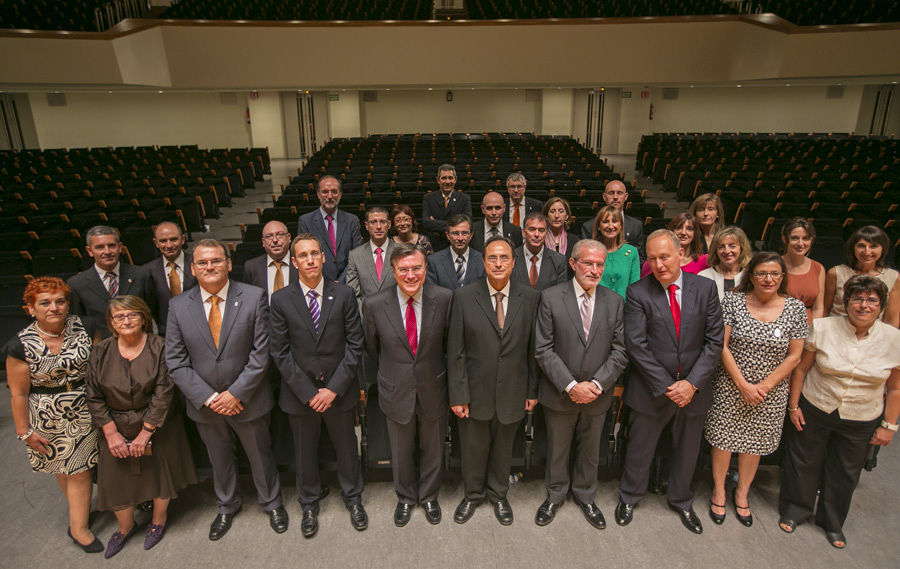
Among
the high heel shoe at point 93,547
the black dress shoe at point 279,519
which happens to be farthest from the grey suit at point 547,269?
the high heel shoe at point 93,547

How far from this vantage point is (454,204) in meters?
5.08

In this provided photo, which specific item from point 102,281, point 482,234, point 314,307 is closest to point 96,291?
point 102,281

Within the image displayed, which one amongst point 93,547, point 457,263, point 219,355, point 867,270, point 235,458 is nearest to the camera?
point 219,355

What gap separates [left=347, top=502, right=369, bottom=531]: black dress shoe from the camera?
280 centimetres

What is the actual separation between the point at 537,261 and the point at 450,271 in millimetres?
587

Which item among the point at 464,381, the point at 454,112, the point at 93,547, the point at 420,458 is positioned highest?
the point at 454,112

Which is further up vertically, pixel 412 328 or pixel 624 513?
pixel 412 328

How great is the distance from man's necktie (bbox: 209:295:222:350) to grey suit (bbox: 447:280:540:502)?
1.16 m

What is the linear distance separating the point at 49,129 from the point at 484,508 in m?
19.4

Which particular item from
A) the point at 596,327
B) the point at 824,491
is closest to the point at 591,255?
the point at 596,327

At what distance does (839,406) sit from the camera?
2.54m

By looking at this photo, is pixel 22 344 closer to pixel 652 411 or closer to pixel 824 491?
pixel 652 411

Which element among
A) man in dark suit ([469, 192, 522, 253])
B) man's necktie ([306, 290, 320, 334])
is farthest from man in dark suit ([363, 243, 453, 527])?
man in dark suit ([469, 192, 522, 253])

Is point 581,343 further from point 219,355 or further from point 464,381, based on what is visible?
point 219,355
